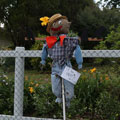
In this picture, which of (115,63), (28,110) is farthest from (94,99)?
(28,110)

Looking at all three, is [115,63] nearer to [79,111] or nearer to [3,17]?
[79,111]

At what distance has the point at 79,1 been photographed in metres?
17.6

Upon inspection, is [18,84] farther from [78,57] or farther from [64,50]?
[78,57]

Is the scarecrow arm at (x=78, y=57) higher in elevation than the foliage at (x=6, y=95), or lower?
higher

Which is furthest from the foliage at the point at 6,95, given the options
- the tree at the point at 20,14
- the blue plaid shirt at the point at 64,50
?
the tree at the point at 20,14

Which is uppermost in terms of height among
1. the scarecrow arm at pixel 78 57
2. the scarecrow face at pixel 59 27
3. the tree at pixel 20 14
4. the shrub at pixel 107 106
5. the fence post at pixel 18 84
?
the tree at pixel 20 14

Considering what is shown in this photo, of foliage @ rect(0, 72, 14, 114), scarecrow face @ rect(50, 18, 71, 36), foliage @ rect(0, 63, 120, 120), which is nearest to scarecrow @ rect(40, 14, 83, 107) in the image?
scarecrow face @ rect(50, 18, 71, 36)

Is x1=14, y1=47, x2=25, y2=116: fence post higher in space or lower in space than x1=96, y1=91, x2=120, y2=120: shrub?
higher

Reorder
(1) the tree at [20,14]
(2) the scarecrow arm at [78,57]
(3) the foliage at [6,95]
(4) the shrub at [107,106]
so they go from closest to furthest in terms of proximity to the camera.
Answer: (2) the scarecrow arm at [78,57]
(4) the shrub at [107,106]
(3) the foliage at [6,95]
(1) the tree at [20,14]

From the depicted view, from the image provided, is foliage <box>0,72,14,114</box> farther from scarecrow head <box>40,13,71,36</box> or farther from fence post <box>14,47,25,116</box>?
scarecrow head <box>40,13,71,36</box>

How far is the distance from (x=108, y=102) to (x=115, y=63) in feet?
3.37

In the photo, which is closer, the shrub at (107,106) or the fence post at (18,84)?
the fence post at (18,84)

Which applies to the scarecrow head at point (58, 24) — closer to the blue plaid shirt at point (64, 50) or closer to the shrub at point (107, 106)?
the blue plaid shirt at point (64, 50)

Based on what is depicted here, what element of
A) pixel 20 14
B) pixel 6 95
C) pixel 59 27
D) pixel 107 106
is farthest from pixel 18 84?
pixel 20 14
